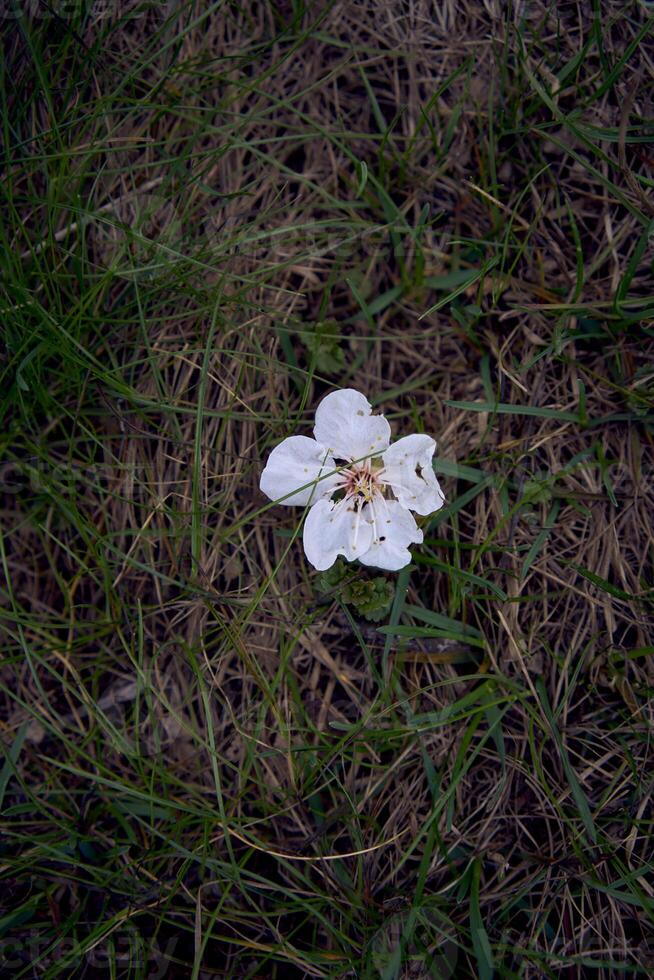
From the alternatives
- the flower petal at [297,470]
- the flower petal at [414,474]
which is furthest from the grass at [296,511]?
the flower petal at [414,474]

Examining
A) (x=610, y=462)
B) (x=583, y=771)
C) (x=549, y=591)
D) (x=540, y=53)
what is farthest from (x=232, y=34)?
(x=583, y=771)

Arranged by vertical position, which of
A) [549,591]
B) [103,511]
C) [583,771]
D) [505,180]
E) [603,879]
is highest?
[505,180]

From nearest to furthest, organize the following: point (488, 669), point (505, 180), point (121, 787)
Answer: point (121, 787) → point (488, 669) → point (505, 180)

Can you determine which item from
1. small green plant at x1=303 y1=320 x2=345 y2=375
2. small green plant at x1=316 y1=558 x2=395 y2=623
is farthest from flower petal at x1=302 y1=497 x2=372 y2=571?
small green plant at x1=303 y1=320 x2=345 y2=375

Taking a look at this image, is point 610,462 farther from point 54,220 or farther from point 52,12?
point 52,12

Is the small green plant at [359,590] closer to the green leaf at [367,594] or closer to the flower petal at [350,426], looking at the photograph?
the green leaf at [367,594]

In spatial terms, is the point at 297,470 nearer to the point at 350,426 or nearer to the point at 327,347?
the point at 350,426

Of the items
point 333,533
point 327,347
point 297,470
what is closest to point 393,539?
point 333,533
